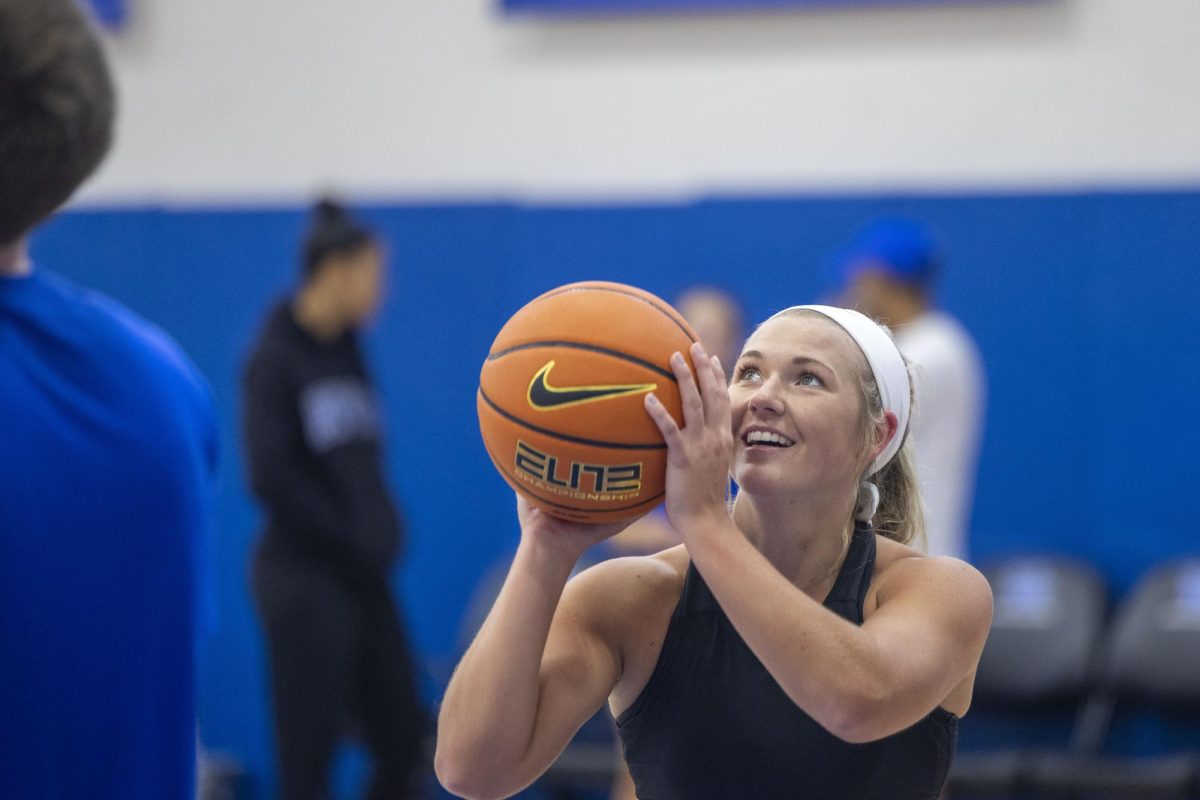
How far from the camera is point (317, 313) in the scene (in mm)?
5469

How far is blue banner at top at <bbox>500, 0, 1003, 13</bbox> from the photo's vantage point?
6.39 m

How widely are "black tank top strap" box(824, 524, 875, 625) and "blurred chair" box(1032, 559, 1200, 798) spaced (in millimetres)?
3518

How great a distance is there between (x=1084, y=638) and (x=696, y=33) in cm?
311

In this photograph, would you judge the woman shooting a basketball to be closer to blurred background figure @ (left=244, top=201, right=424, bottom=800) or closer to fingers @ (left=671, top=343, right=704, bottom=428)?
fingers @ (left=671, top=343, right=704, bottom=428)

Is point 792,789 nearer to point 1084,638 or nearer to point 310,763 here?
point 310,763

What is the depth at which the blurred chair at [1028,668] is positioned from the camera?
549 cm

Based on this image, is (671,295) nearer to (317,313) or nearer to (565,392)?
(317,313)

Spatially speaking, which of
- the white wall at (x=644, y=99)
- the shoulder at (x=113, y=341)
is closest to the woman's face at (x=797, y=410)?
the shoulder at (x=113, y=341)

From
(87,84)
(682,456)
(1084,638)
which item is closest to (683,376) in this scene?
(682,456)

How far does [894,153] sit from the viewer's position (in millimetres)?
6473

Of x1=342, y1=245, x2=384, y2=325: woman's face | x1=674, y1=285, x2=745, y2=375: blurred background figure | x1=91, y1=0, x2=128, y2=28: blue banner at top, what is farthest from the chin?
x1=91, y1=0, x2=128, y2=28: blue banner at top

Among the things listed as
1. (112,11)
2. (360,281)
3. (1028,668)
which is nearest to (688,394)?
(360,281)

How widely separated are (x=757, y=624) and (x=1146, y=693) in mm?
4111

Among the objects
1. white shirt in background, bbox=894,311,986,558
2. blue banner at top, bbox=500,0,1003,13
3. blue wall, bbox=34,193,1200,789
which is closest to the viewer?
white shirt in background, bbox=894,311,986,558
